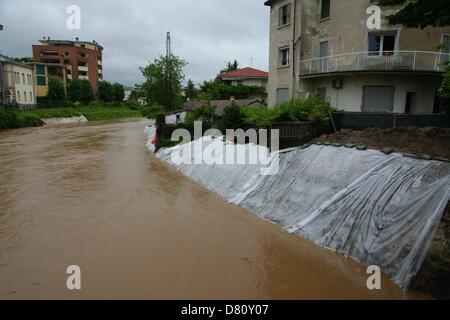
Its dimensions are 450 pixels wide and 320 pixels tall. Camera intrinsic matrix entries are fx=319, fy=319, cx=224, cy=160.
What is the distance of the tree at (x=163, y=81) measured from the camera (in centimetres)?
3678

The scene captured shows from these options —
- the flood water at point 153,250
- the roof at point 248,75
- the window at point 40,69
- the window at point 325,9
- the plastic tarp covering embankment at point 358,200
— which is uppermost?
the window at point 40,69

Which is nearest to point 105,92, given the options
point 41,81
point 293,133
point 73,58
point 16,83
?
point 73,58

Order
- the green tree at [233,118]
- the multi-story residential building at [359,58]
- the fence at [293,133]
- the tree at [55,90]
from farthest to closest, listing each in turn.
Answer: the tree at [55,90], the multi-story residential building at [359,58], the green tree at [233,118], the fence at [293,133]

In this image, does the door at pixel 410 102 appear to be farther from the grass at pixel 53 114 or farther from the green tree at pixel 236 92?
the grass at pixel 53 114

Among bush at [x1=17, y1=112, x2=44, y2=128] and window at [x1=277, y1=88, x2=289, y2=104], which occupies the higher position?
window at [x1=277, y1=88, x2=289, y2=104]

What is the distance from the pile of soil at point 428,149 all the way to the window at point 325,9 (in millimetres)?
11478

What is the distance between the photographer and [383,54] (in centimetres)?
1703

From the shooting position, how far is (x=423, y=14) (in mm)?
6984

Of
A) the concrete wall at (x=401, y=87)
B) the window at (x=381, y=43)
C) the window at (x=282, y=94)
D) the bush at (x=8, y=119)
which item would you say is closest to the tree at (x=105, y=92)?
the bush at (x=8, y=119)

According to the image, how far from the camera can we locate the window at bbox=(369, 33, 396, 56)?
674 inches

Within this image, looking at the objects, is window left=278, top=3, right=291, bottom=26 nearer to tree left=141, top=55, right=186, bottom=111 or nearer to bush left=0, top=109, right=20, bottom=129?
tree left=141, top=55, right=186, bottom=111

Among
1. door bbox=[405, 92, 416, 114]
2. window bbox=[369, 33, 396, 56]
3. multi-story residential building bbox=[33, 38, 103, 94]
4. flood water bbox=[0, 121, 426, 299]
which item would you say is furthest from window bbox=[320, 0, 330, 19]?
multi-story residential building bbox=[33, 38, 103, 94]

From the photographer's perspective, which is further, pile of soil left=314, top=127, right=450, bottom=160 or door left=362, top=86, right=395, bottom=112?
door left=362, top=86, right=395, bottom=112

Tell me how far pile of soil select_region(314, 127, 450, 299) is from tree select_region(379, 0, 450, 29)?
289cm
